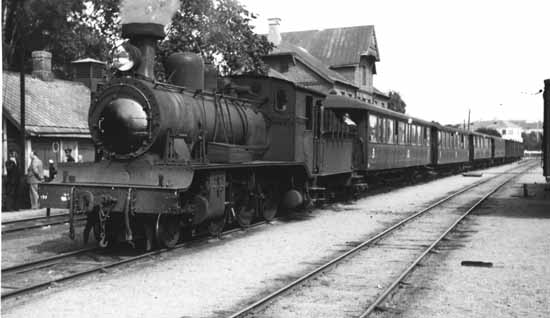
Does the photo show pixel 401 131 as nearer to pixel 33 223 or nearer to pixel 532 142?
pixel 33 223

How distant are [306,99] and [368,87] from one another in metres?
37.4

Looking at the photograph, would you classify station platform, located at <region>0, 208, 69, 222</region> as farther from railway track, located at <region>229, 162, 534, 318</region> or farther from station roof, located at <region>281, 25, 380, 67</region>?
station roof, located at <region>281, 25, 380, 67</region>

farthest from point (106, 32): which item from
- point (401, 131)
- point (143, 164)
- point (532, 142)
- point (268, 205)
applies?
point (532, 142)

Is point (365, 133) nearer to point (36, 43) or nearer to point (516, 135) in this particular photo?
point (36, 43)

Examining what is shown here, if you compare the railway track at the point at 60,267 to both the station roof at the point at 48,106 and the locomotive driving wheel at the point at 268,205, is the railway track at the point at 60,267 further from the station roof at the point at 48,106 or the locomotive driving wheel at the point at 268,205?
the station roof at the point at 48,106

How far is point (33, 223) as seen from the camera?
43.6 ft

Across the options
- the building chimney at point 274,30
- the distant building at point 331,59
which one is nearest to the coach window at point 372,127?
the distant building at point 331,59

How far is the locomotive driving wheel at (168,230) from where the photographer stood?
9453 mm

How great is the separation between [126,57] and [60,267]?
339 centimetres

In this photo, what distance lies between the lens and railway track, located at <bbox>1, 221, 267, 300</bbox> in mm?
7184

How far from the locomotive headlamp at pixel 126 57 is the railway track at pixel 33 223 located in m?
4.74

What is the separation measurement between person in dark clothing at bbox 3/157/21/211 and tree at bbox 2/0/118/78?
53.9 feet

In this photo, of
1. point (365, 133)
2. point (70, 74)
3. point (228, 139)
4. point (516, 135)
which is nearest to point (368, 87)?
point (70, 74)

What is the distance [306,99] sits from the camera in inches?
548
